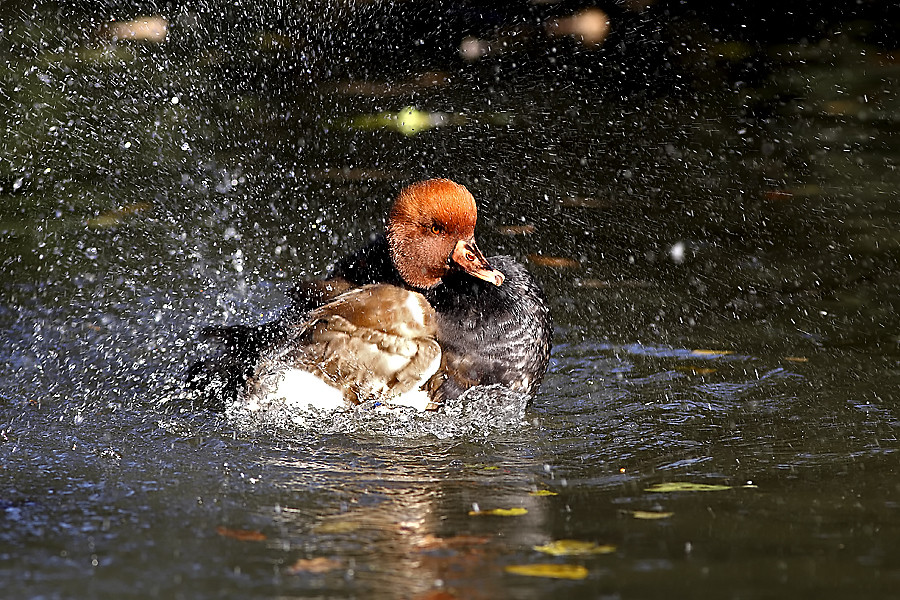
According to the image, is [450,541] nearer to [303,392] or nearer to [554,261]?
[303,392]

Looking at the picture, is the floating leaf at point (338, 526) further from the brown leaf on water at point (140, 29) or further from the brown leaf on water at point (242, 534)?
the brown leaf on water at point (140, 29)

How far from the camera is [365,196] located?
7.10 meters

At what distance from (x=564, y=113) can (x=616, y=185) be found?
1030mm

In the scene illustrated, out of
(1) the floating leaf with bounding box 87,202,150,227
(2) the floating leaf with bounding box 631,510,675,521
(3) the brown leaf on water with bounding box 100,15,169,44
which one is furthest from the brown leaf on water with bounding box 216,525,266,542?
(3) the brown leaf on water with bounding box 100,15,169,44

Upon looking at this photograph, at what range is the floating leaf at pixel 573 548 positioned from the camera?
3.08 metres

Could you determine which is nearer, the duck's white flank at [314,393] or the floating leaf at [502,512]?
the floating leaf at [502,512]

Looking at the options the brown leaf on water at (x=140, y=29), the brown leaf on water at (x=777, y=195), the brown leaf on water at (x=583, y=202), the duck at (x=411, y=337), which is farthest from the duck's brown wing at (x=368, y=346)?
the brown leaf on water at (x=140, y=29)

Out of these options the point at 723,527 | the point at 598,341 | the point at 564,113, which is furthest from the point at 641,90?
the point at 723,527

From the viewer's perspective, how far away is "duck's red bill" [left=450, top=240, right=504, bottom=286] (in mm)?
4887

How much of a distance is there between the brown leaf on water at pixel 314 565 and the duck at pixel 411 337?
5.76 ft

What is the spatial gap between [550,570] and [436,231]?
2.25 meters

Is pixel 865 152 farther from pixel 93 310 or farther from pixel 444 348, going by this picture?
pixel 93 310

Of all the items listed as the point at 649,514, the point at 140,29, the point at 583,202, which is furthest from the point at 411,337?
the point at 140,29

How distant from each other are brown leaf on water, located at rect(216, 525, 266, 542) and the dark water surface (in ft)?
0.06
